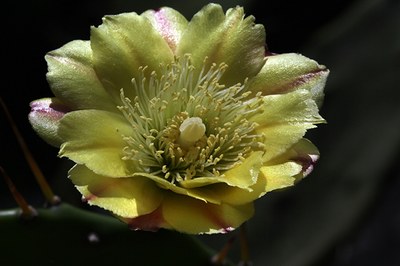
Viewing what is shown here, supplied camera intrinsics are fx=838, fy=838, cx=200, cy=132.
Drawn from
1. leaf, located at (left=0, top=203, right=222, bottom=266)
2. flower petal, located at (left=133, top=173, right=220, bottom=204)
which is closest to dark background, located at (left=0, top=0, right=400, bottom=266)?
leaf, located at (left=0, top=203, right=222, bottom=266)

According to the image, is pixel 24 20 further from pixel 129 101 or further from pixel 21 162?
pixel 129 101

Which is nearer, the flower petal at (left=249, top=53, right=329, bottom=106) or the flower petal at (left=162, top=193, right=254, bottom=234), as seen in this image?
the flower petal at (left=162, top=193, right=254, bottom=234)

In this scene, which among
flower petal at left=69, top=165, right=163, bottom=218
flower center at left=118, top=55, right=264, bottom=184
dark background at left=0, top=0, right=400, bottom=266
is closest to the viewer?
flower petal at left=69, top=165, right=163, bottom=218

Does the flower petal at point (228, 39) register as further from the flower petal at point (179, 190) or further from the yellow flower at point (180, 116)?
the flower petal at point (179, 190)

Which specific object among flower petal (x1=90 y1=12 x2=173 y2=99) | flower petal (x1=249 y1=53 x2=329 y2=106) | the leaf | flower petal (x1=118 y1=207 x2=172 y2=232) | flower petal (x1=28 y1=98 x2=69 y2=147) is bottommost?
the leaf

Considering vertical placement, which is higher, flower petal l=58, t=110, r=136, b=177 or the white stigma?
flower petal l=58, t=110, r=136, b=177

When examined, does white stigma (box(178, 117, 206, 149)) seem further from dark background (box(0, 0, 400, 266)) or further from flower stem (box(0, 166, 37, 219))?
dark background (box(0, 0, 400, 266))

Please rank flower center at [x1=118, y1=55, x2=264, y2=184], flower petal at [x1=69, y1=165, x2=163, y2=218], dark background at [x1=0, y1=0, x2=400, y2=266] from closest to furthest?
1. flower petal at [x1=69, y1=165, x2=163, y2=218]
2. flower center at [x1=118, y1=55, x2=264, y2=184]
3. dark background at [x1=0, y1=0, x2=400, y2=266]

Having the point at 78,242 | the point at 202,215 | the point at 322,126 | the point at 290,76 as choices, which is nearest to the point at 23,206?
the point at 78,242

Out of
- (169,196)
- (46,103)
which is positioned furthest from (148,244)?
(46,103)
